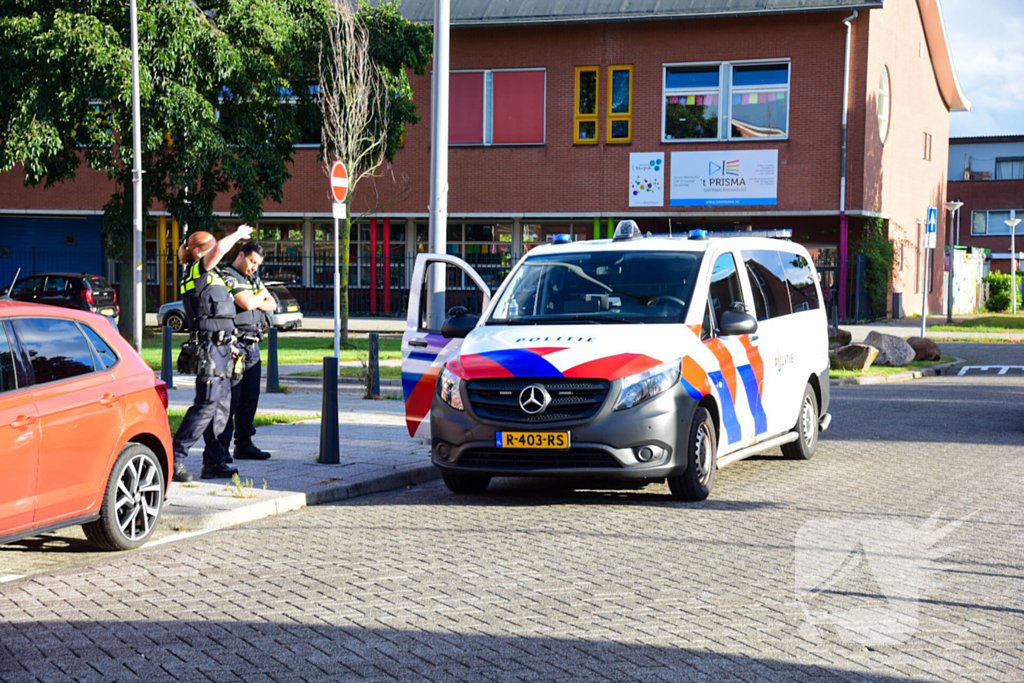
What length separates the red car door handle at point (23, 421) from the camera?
6.07m

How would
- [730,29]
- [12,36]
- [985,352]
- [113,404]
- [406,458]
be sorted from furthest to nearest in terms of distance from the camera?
1. [730,29]
2. [985,352]
3. [12,36]
4. [406,458]
5. [113,404]

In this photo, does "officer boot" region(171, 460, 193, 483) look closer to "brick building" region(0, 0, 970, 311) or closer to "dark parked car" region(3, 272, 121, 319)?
"dark parked car" region(3, 272, 121, 319)

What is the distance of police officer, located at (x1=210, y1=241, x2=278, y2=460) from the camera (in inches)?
372

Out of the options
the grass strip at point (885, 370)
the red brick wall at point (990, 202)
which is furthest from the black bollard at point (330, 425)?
the red brick wall at point (990, 202)

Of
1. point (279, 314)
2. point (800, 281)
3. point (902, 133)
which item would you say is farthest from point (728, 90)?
point (800, 281)

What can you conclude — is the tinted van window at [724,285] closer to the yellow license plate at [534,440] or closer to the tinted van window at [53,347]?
the yellow license plate at [534,440]

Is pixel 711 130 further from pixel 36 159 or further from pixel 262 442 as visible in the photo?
pixel 262 442

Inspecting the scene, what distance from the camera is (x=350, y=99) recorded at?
1003 inches

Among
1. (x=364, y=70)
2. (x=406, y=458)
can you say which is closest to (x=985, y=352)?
(x=364, y=70)

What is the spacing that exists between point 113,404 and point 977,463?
24.1 ft

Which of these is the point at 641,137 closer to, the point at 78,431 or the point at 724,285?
the point at 724,285

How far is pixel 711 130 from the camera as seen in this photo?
3266cm

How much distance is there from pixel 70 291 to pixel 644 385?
2308 centimetres

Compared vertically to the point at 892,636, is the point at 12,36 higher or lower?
higher
